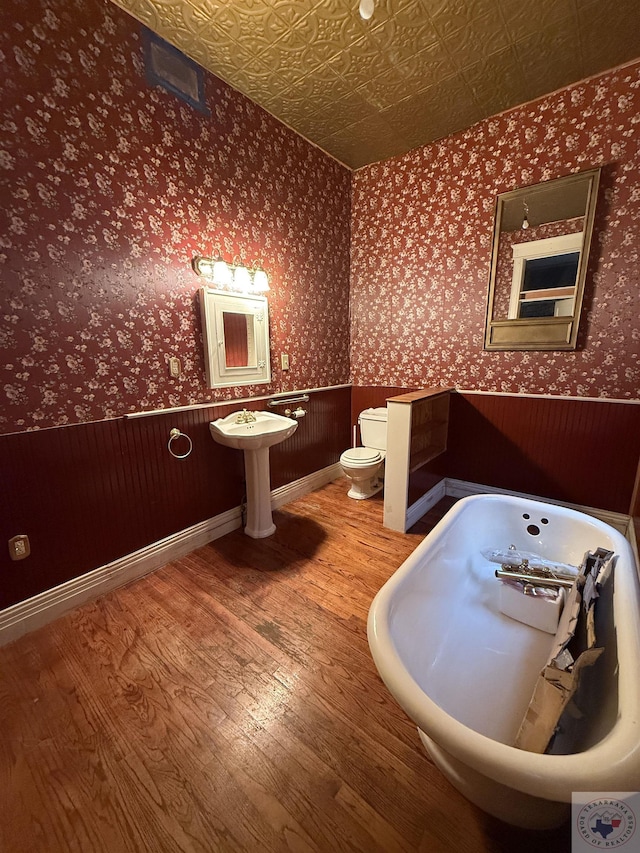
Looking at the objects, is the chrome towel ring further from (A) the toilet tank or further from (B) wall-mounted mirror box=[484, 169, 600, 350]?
(B) wall-mounted mirror box=[484, 169, 600, 350]

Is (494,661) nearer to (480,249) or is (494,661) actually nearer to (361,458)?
(361,458)

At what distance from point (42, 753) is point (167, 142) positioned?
9.09 ft

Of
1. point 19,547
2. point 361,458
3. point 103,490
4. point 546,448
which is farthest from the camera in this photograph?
point 361,458

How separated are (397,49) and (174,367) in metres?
2.17

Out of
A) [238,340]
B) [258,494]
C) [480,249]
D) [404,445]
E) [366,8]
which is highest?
[366,8]

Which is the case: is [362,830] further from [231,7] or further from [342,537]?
[231,7]

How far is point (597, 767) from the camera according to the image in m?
0.67

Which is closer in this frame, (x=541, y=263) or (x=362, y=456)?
(x=541, y=263)

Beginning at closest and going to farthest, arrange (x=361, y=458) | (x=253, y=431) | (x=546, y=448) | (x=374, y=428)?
(x=253, y=431) < (x=546, y=448) < (x=361, y=458) < (x=374, y=428)

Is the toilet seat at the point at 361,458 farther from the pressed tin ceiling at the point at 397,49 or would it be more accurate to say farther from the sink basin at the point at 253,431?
the pressed tin ceiling at the point at 397,49

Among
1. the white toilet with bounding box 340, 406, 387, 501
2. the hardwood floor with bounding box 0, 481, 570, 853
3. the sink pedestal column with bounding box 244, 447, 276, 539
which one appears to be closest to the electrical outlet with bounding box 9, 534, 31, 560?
the hardwood floor with bounding box 0, 481, 570, 853

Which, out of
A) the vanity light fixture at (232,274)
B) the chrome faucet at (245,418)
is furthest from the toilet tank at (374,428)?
the vanity light fixture at (232,274)

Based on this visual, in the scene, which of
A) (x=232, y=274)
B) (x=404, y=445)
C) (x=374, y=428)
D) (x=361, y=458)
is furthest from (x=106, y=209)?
(x=374, y=428)

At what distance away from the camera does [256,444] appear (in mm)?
2102
